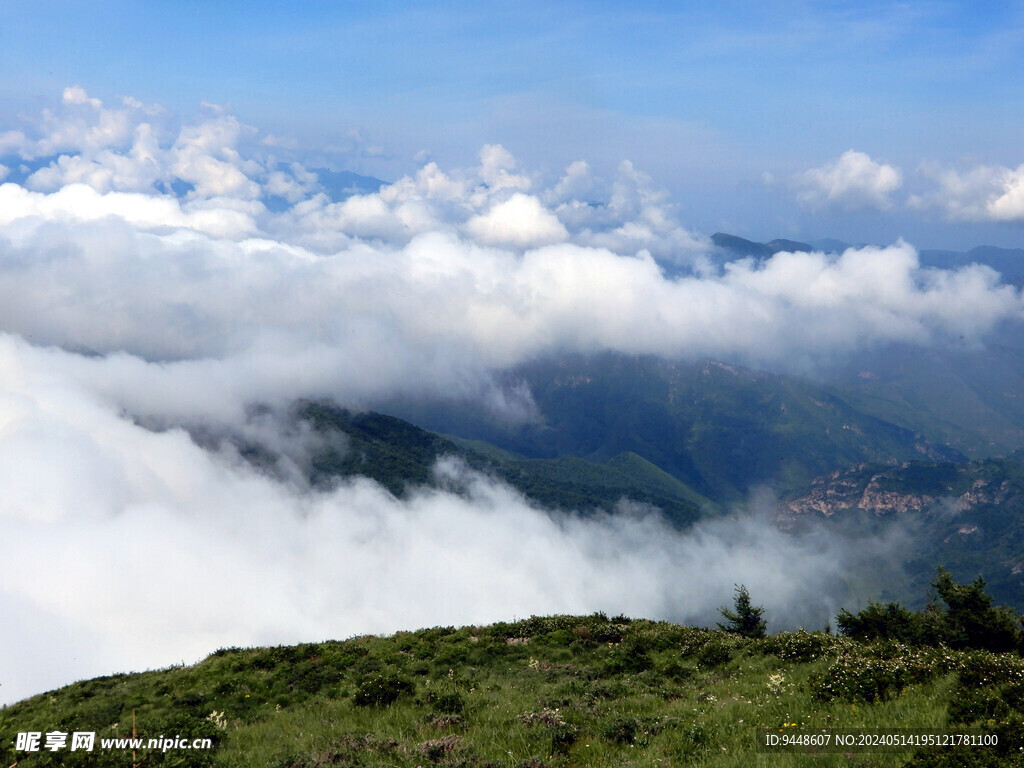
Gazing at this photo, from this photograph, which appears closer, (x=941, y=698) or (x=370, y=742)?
(x=941, y=698)

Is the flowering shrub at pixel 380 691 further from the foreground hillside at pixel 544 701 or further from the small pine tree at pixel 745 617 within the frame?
the small pine tree at pixel 745 617

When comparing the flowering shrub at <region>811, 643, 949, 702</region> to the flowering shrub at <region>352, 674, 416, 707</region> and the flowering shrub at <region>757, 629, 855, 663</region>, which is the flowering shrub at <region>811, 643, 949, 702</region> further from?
the flowering shrub at <region>352, 674, 416, 707</region>

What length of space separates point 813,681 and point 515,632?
18332 mm

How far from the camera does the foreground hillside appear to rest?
15750mm

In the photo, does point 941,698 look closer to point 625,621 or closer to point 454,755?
point 454,755

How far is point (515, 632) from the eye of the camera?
34.9 meters

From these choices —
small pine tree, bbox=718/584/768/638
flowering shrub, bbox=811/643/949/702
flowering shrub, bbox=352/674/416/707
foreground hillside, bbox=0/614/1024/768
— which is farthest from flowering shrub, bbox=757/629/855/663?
small pine tree, bbox=718/584/768/638

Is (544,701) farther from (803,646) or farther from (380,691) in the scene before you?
(803,646)

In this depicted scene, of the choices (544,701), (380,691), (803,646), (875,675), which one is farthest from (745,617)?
(380,691)

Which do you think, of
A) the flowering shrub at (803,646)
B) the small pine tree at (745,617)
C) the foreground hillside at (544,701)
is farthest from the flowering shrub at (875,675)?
the small pine tree at (745,617)

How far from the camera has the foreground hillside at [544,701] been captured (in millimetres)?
15750

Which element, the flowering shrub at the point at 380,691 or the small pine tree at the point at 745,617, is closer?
the flowering shrub at the point at 380,691

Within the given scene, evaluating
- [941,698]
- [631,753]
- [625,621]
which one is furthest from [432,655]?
[941,698]

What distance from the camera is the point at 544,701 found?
71.7ft
